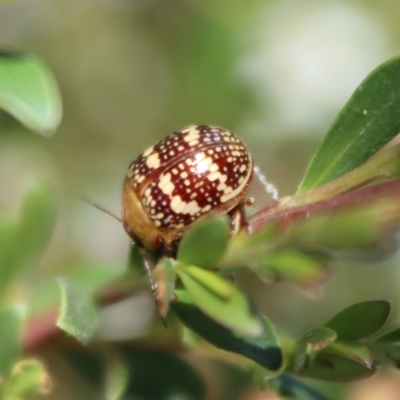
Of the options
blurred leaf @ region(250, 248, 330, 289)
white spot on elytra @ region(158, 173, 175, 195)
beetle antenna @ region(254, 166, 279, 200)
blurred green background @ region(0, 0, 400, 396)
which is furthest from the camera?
blurred green background @ region(0, 0, 400, 396)

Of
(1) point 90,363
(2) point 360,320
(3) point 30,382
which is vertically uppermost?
(2) point 360,320

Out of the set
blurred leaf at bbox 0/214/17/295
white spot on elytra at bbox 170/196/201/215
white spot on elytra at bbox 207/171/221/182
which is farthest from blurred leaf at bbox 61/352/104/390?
white spot on elytra at bbox 207/171/221/182

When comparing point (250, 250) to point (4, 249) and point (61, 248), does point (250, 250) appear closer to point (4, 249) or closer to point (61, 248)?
point (4, 249)

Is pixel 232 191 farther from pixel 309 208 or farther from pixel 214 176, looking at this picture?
pixel 309 208

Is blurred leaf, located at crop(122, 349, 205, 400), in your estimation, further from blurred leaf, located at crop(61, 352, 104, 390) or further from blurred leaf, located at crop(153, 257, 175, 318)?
blurred leaf, located at crop(153, 257, 175, 318)

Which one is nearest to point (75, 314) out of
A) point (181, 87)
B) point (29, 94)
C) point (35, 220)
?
point (29, 94)

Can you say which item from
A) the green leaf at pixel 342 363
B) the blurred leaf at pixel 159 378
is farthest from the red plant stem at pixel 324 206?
the blurred leaf at pixel 159 378

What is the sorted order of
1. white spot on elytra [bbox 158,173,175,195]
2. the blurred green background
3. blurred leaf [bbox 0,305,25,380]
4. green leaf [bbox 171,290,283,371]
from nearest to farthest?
green leaf [bbox 171,290,283,371] → blurred leaf [bbox 0,305,25,380] → white spot on elytra [bbox 158,173,175,195] → the blurred green background
